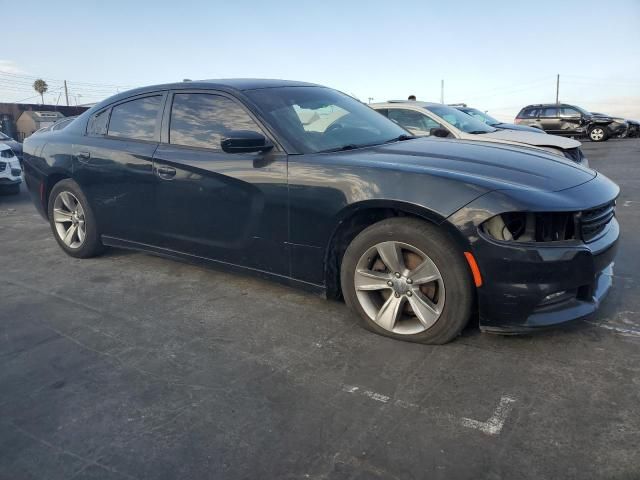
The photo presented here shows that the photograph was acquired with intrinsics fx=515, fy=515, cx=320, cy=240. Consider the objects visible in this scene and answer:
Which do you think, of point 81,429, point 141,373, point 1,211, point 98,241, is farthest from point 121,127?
point 1,211

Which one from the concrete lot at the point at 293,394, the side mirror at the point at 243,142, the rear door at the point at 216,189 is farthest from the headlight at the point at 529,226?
the side mirror at the point at 243,142

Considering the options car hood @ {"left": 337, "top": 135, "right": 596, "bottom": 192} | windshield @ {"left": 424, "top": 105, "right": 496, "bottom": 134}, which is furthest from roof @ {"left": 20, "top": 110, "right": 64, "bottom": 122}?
car hood @ {"left": 337, "top": 135, "right": 596, "bottom": 192}

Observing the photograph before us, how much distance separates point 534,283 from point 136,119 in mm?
3345

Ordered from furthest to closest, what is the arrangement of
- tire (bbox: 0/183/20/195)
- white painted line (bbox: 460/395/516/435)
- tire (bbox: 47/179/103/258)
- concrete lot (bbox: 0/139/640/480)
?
tire (bbox: 0/183/20/195)
tire (bbox: 47/179/103/258)
white painted line (bbox: 460/395/516/435)
concrete lot (bbox: 0/139/640/480)

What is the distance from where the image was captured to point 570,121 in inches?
781

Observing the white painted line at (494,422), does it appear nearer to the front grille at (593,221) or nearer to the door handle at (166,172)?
the front grille at (593,221)

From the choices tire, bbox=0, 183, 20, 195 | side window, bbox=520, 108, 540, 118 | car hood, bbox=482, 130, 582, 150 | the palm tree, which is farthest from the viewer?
the palm tree

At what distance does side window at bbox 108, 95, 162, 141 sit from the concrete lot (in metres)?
1.37

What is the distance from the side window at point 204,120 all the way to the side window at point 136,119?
0.75ft

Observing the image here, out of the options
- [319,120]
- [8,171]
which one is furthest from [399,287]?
[8,171]

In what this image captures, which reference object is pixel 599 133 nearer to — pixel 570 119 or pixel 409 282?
pixel 570 119

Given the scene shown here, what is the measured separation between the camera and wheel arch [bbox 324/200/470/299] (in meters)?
2.76

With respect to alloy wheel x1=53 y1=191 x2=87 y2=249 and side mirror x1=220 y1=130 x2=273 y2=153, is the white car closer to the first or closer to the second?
alloy wheel x1=53 y1=191 x2=87 y2=249

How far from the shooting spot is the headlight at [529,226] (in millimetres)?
2656
